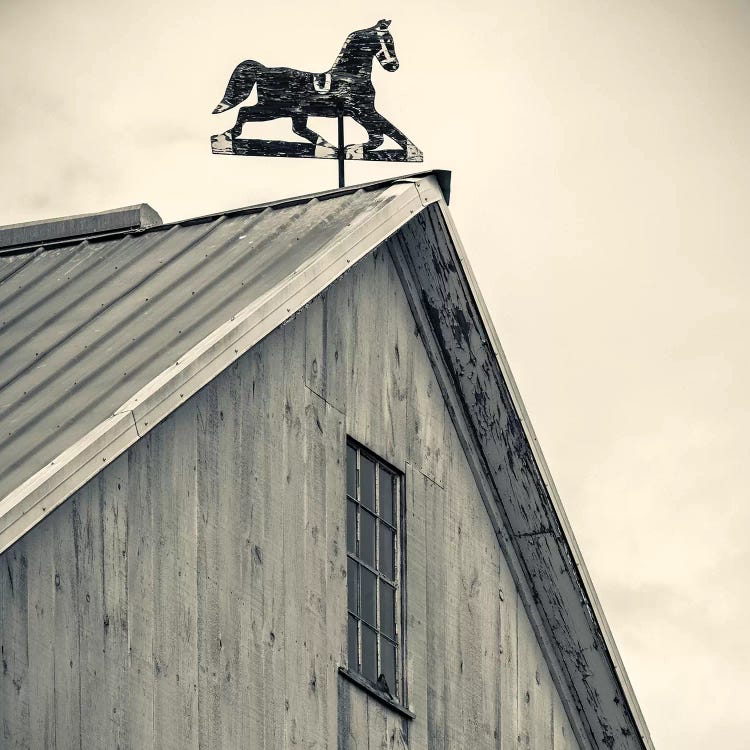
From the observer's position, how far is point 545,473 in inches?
570

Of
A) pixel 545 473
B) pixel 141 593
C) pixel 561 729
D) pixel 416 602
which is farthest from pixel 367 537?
pixel 561 729

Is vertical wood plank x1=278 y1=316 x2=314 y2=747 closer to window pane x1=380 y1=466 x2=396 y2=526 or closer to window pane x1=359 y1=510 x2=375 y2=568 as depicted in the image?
window pane x1=359 y1=510 x2=375 y2=568

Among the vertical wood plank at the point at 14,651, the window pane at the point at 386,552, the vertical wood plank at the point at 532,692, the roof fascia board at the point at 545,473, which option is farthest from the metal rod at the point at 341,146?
the vertical wood plank at the point at 14,651

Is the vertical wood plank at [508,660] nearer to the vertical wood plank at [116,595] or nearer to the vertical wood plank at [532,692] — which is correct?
the vertical wood plank at [532,692]

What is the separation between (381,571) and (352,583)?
1.43ft

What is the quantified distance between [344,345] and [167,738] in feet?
11.4

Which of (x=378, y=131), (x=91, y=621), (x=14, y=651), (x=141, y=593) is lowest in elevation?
(x=14, y=651)

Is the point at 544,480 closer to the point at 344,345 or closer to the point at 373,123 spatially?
the point at 344,345

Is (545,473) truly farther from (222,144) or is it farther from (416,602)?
(222,144)

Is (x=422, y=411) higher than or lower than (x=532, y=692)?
higher

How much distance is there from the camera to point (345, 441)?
12.9m

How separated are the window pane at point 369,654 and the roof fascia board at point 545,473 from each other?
2.20 m

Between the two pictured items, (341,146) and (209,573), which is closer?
(209,573)

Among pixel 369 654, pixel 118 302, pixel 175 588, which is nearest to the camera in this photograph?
pixel 175 588
